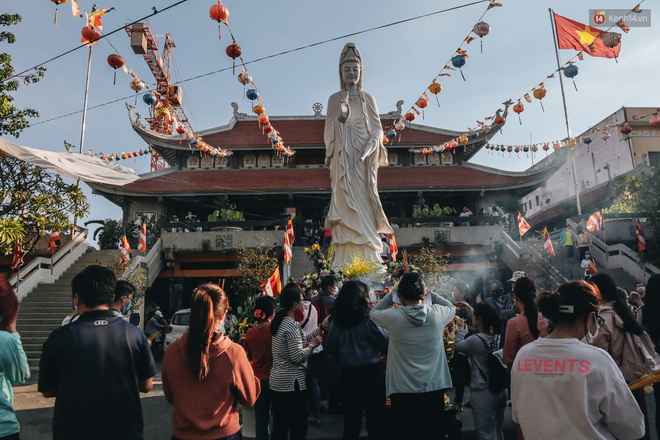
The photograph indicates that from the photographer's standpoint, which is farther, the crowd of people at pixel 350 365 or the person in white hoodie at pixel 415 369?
the person in white hoodie at pixel 415 369

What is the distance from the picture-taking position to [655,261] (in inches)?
579

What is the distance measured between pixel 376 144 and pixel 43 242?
16.0 meters

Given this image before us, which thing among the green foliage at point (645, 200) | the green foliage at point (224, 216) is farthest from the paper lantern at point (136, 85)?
the green foliage at point (645, 200)

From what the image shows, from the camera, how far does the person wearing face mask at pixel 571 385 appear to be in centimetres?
198

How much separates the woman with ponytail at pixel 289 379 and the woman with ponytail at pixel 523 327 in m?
1.59

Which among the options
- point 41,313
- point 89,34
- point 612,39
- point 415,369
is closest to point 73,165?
point 89,34

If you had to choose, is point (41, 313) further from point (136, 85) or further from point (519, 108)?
point (519, 108)

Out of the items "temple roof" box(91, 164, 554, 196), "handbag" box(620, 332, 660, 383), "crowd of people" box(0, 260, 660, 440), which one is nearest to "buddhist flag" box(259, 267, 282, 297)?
"crowd of people" box(0, 260, 660, 440)

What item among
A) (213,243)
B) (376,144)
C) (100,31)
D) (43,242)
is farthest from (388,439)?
(43,242)

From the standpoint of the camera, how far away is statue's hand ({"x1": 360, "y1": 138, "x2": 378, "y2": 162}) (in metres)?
8.23

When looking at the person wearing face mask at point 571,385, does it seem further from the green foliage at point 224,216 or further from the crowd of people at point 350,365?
the green foliage at point 224,216

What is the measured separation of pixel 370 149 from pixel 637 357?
566 cm

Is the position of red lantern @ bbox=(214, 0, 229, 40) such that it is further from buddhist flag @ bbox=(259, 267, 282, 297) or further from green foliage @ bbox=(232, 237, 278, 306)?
green foliage @ bbox=(232, 237, 278, 306)

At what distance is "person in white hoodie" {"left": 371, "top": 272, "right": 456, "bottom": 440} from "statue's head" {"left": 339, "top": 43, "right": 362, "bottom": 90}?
20.2 feet
